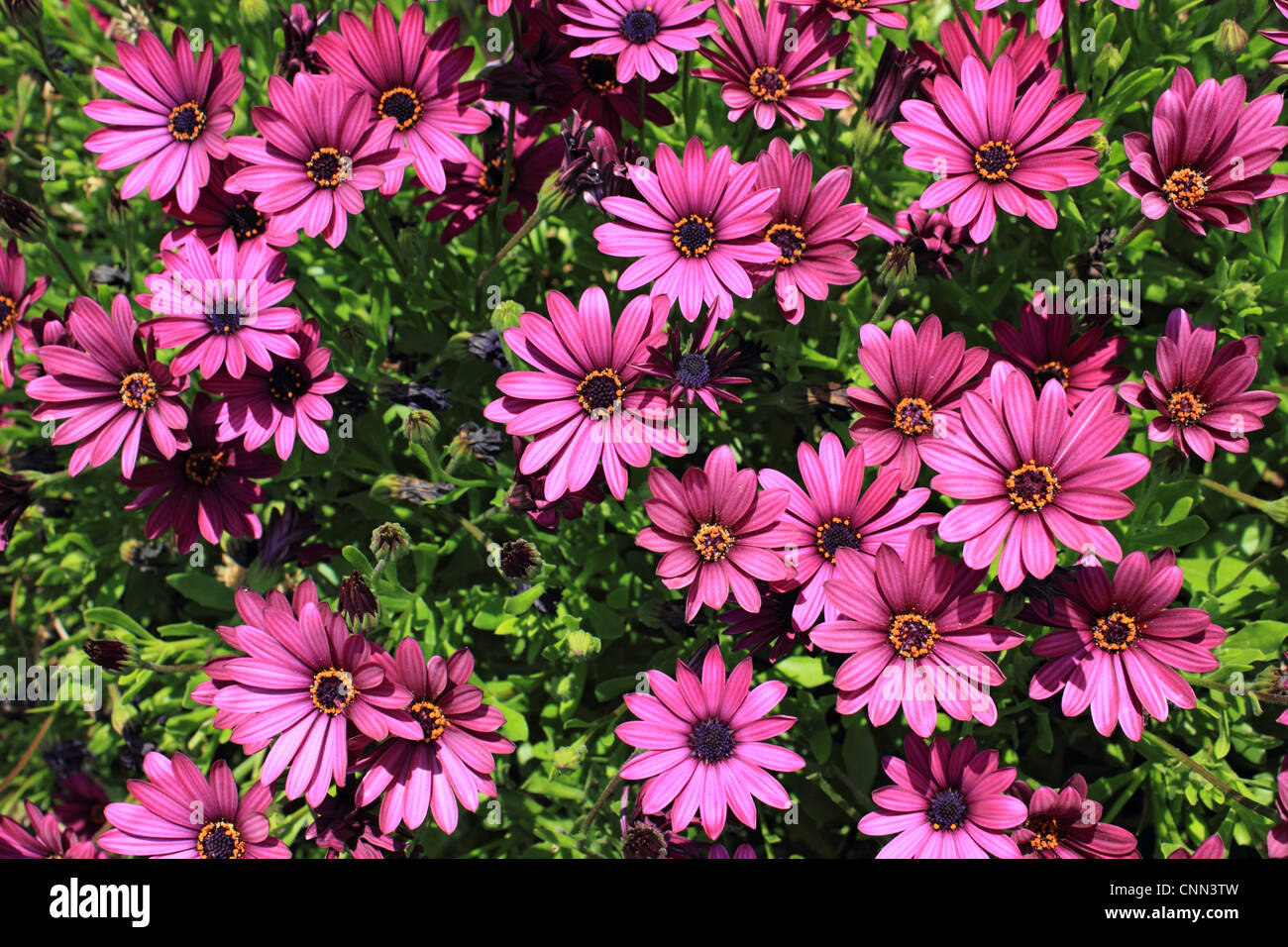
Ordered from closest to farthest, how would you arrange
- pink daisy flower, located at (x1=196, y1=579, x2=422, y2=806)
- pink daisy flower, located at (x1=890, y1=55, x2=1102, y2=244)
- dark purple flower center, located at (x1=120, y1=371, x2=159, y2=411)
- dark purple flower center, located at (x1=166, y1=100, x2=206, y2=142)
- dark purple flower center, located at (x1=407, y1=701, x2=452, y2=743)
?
pink daisy flower, located at (x1=196, y1=579, x2=422, y2=806), dark purple flower center, located at (x1=407, y1=701, x2=452, y2=743), pink daisy flower, located at (x1=890, y1=55, x2=1102, y2=244), dark purple flower center, located at (x1=120, y1=371, x2=159, y2=411), dark purple flower center, located at (x1=166, y1=100, x2=206, y2=142)

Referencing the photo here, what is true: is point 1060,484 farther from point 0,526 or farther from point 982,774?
point 0,526

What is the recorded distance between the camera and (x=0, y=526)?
2295 millimetres

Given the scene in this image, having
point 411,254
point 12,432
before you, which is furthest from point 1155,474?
point 12,432

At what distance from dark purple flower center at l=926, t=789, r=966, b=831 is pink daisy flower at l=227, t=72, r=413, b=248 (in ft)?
5.65

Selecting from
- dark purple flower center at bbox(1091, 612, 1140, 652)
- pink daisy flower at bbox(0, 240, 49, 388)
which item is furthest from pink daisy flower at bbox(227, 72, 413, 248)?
dark purple flower center at bbox(1091, 612, 1140, 652)

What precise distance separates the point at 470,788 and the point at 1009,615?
1145mm

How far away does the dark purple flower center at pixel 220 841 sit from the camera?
2.01 metres

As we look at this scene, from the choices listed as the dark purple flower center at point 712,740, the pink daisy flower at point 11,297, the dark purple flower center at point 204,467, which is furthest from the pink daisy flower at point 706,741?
the pink daisy flower at point 11,297

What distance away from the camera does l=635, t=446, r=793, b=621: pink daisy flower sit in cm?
181

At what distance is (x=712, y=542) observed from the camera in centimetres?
187

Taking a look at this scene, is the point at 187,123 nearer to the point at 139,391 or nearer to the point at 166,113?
the point at 166,113

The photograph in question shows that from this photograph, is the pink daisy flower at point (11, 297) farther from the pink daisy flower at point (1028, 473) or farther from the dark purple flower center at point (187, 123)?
the pink daisy flower at point (1028, 473)

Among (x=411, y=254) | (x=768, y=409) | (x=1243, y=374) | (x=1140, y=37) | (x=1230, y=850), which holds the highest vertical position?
(x=1140, y=37)

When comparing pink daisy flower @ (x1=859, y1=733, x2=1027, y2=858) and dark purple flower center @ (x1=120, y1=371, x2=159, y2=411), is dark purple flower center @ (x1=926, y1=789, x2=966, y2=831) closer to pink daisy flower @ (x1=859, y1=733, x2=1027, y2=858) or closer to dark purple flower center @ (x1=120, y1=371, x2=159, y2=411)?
pink daisy flower @ (x1=859, y1=733, x2=1027, y2=858)
